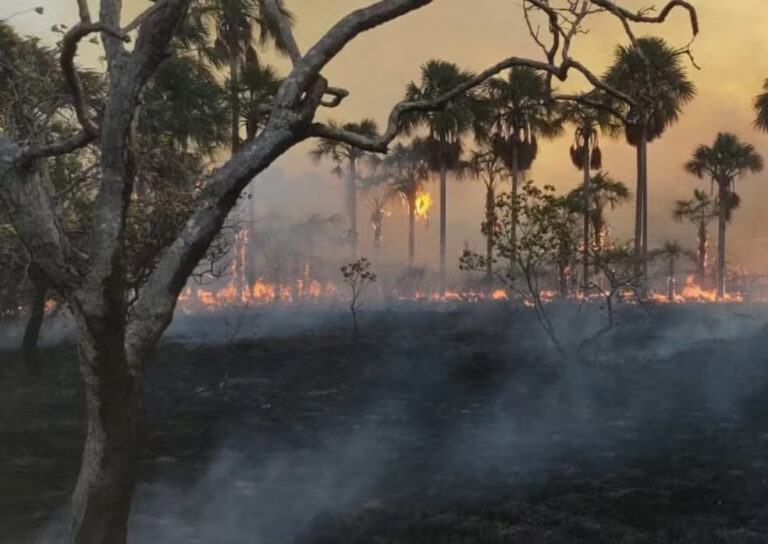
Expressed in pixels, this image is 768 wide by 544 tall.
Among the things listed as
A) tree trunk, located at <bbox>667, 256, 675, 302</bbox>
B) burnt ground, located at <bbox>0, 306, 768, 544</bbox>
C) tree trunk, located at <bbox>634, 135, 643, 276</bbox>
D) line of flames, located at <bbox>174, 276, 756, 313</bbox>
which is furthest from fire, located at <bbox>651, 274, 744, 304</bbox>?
burnt ground, located at <bbox>0, 306, 768, 544</bbox>

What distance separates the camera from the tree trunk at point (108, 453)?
5391mm

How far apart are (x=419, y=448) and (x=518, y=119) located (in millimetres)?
35045

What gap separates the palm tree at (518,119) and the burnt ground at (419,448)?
1872 centimetres

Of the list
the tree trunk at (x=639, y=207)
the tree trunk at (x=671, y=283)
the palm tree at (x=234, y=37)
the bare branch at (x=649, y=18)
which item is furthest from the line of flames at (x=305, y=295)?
the bare branch at (x=649, y=18)

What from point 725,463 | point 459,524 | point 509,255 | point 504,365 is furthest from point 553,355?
point 459,524

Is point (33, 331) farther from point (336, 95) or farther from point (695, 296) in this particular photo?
point (695, 296)

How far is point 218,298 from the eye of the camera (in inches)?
2692

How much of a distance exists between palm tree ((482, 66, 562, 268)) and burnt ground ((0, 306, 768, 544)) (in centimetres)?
1872

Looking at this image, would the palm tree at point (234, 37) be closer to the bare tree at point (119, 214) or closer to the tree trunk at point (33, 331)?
the tree trunk at point (33, 331)

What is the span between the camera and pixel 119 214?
529cm

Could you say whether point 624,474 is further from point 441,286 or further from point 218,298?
point 218,298

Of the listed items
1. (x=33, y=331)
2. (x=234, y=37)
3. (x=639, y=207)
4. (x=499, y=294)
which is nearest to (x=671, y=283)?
(x=499, y=294)

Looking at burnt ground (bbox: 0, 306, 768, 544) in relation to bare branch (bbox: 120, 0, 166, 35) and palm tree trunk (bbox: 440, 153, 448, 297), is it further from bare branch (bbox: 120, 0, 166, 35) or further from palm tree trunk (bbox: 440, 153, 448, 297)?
palm tree trunk (bbox: 440, 153, 448, 297)

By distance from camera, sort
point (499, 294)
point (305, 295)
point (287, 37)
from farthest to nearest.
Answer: point (305, 295) → point (499, 294) → point (287, 37)
